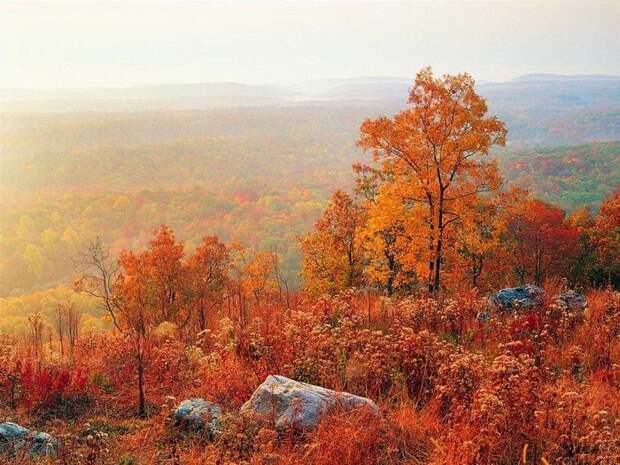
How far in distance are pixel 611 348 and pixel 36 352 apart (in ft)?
30.8

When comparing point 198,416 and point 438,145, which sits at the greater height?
point 438,145

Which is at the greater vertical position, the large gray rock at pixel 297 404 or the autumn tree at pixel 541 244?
the large gray rock at pixel 297 404

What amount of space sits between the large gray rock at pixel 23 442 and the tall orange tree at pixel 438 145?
1766 cm

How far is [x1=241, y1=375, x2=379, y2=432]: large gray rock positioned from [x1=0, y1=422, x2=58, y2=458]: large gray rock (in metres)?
2.02

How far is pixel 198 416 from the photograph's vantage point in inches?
251

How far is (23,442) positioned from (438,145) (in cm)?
1857

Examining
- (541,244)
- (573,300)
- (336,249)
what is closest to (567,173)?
(541,244)

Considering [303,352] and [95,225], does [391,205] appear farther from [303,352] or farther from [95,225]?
[95,225]

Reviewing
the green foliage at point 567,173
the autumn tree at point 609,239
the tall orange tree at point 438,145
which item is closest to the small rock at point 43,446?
the tall orange tree at point 438,145

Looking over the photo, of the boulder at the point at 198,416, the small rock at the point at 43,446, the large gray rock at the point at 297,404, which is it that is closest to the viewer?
the small rock at the point at 43,446

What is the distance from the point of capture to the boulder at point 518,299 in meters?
11.5

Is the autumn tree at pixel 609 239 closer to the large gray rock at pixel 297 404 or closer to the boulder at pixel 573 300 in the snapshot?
the boulder at pixel 573 300

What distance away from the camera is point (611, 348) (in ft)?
28.8

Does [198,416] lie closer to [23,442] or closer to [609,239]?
[23,442]
